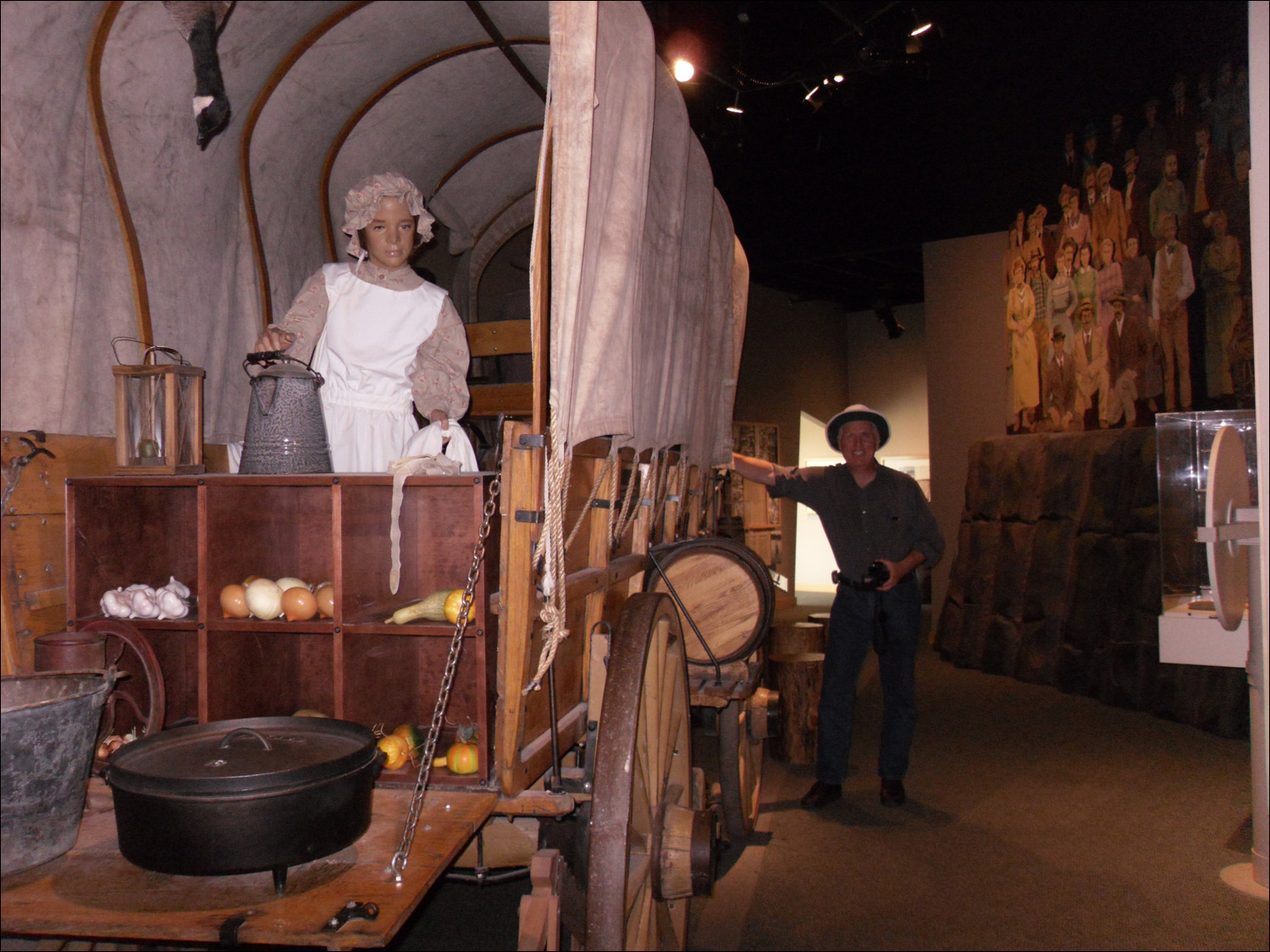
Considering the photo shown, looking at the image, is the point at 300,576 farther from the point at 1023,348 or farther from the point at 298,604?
the point at 1023,348

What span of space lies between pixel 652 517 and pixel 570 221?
1.62 metres

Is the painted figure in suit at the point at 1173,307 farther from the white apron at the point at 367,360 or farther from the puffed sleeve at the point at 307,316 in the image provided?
the puffed sleeve at the point at 307,316

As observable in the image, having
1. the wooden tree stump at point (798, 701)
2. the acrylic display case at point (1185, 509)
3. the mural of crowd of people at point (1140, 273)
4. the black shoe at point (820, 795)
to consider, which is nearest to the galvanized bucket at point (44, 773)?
the black shoe at point (820, 795)

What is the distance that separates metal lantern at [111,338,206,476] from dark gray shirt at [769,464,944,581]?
9.15 ft

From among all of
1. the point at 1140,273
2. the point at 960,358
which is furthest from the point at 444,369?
the point at 960,358

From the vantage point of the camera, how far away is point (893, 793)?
433cm

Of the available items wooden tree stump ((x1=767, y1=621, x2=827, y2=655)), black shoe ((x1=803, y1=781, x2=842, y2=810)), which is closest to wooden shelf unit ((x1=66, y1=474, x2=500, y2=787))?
black shoe ((x1=803, y1=781, x2=842, y2=810))

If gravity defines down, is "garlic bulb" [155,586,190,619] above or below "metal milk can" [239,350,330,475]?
below

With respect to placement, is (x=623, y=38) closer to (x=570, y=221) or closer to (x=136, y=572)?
(x=570, y=221)

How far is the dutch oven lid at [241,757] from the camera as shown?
1.37 m

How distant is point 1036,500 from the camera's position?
7.41 m

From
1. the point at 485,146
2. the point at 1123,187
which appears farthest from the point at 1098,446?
the point at 485,146

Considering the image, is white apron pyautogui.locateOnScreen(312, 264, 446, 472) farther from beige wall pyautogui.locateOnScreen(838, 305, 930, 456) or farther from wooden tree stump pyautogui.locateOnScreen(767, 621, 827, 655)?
beige wall pyautogui.locateOnScreen(838, 305, 930, 456)

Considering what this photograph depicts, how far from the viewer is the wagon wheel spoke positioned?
1.64m
